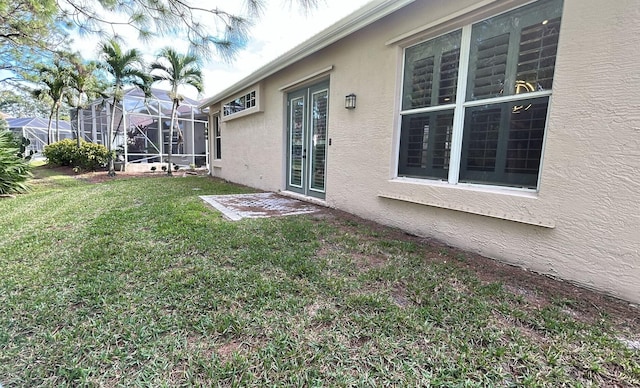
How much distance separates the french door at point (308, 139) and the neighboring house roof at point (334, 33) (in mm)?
A: 655

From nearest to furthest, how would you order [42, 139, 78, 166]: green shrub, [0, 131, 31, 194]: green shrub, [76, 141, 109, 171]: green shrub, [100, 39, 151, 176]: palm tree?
[0, 131, 31, 194]: green shrub < [100, 39, 151, 176]: palm tree < [76, 141, 109, 171]: green shrub < [42, 139, 78, 166]: green shrub

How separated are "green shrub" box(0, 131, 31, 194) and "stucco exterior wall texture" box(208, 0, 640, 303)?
867cm

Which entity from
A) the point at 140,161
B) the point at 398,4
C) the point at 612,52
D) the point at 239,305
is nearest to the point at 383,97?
the point at 398,4

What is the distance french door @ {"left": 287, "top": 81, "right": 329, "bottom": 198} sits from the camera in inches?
226

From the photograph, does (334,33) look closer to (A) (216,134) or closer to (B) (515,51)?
(B) (515,51)

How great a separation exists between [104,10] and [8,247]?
319 centimetres

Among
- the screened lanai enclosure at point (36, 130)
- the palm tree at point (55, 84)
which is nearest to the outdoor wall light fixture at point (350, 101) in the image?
the palm tree at point (55, 84)

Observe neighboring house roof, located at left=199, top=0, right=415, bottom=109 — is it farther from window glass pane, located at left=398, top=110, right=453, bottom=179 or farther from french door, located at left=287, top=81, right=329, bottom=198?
→ window glass pane, located at left=398, top=110, right=453, bottom=179

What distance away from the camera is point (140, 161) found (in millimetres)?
15703

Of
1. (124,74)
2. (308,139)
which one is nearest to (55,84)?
(124,74)

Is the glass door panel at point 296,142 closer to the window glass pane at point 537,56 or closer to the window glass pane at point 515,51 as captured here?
the window glass pane at point 515,51

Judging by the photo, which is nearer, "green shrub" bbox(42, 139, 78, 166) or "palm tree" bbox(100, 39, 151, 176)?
"palm tree" bbox(100, 39, 151, 176)

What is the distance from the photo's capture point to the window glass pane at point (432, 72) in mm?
3469

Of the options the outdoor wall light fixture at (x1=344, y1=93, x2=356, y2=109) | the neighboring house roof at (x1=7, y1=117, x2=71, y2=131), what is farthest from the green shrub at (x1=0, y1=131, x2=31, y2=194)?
the neighboring house roof at (x1=7, y1=117, x2=71, y2=131)
